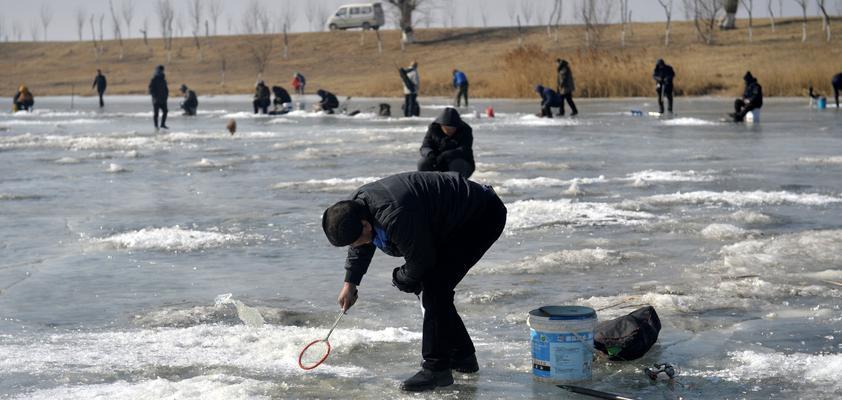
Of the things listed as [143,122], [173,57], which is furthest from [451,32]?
[143,122]

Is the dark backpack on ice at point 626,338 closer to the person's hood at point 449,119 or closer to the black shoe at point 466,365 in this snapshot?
the black shoe at point 466,365

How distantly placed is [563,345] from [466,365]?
1.85 ft

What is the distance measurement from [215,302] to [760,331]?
386 centimetres

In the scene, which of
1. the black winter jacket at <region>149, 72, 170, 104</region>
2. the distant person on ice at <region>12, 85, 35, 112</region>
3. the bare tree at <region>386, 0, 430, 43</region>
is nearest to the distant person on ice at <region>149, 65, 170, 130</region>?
the black winter jacket at <region>149, 72, 170, 104</region>

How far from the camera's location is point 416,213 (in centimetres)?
561

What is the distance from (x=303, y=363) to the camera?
695cm

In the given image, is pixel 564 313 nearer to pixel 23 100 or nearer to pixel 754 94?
pixel 754 94

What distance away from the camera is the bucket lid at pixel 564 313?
6.32 metres

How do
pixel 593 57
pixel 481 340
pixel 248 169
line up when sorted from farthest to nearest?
pixel 593 57
pixel 248 169
pixel 481 340

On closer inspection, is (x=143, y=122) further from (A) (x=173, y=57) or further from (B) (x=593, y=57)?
(A) (x=173, y=57)

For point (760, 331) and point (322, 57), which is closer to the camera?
point (760, 331)

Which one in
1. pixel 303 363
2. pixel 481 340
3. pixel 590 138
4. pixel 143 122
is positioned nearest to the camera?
pixel 303 363

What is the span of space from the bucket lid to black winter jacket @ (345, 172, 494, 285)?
28.0 inches

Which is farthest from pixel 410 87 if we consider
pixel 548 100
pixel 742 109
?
pixel 742 109
